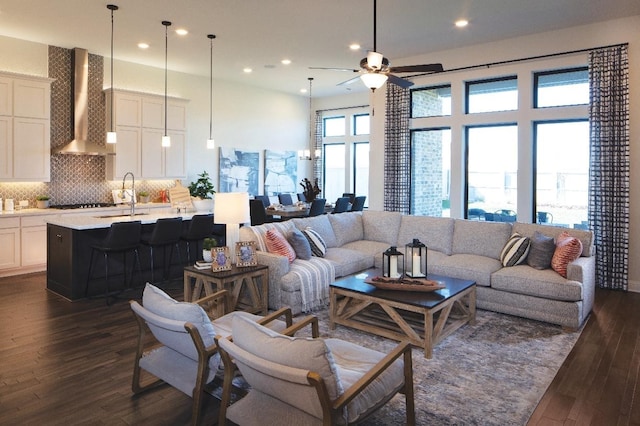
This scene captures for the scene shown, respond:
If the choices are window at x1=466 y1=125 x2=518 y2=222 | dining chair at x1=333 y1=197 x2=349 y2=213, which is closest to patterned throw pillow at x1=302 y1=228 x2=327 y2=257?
dining chair at x1=333 y1=197 x2=349 y2=213

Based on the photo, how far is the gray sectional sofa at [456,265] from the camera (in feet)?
14.8

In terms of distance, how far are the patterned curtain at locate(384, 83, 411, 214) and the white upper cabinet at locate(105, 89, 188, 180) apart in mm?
3892

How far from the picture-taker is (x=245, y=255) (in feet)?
15.1

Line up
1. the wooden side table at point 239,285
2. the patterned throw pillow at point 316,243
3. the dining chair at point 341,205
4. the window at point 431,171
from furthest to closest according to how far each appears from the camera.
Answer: the dining chair at point 341,205, the window at point 431,171, the patterned throw pillow at point 316,243, the wooden side table at point 239,285

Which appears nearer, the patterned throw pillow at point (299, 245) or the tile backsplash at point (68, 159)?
the patterned throw pillow at point (299, 245)

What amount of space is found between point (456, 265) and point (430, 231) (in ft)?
3.09

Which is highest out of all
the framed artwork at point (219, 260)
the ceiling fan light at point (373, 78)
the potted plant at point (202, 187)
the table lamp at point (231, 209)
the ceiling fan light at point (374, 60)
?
the ceiling fan light at point (374, 60)

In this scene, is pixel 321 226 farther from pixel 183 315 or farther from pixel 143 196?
pixel 143 196

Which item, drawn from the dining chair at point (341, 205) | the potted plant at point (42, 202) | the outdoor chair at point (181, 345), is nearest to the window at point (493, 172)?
the dining chair at point (341, 205)

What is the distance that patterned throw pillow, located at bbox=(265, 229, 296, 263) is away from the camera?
5016mm

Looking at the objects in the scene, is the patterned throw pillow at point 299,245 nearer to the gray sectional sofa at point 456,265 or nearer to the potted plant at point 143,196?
the gray sectional sofa at point 456,265

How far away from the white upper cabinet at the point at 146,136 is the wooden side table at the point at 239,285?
13.6 ft

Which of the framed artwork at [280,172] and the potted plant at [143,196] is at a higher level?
the framed artwork at [280,172]

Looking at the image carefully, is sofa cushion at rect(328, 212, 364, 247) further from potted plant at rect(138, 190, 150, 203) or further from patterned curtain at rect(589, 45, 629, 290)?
potted plant at rect(138, 190, 150, 203)
